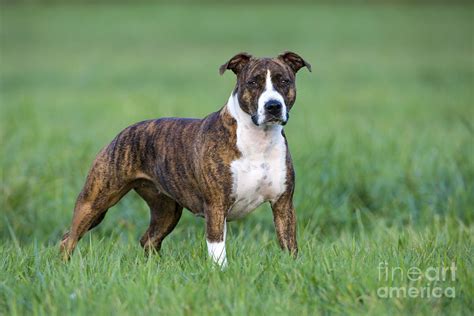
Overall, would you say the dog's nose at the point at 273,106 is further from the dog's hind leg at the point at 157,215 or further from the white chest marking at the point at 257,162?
the dog's hind leg at the point at 157,215

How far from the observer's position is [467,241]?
675 cm

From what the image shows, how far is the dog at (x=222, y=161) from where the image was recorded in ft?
18.9

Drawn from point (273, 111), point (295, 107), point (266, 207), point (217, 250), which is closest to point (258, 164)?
point (273, 111)

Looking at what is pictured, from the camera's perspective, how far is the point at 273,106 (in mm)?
5539

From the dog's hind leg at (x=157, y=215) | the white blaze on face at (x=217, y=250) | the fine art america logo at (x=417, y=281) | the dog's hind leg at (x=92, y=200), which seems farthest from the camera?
the dog's hind leg at (x=157, y=215)

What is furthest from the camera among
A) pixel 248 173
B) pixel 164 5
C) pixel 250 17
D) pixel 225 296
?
pixel 164 5

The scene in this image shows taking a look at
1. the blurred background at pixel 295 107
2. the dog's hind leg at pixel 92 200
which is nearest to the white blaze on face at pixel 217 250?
the dog's hind leg at pixel 92 200

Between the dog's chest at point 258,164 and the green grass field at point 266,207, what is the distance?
18.5 inches

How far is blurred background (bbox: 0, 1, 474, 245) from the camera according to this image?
8.62 meters

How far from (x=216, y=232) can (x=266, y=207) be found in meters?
2.79

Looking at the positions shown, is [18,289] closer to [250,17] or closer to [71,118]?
[71,118]

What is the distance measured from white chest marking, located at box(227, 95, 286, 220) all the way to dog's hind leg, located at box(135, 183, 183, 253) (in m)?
1.09

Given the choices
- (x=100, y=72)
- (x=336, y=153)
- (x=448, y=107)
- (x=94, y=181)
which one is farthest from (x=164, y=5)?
(x=94, y=181)

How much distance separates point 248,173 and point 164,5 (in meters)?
38.7
